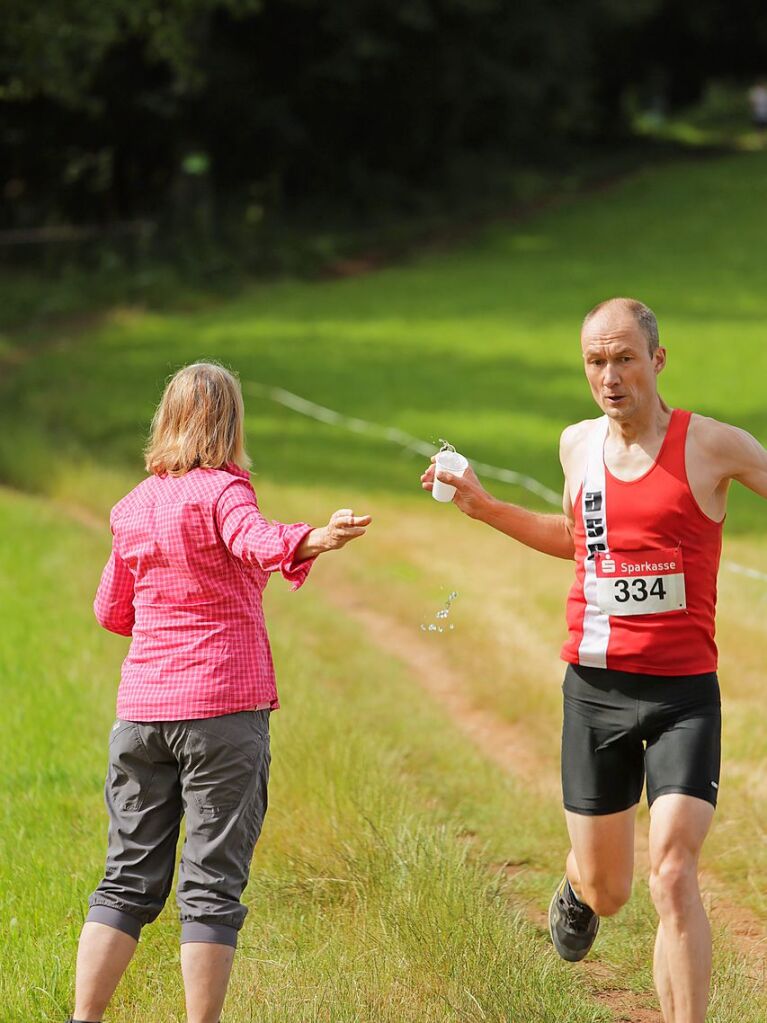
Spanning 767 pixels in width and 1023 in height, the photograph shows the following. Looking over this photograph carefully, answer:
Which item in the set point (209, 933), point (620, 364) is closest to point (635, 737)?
point (620, 364)

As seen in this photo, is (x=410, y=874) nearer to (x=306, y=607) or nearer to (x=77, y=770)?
(x=77, y=770)

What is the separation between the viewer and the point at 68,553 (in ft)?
41.6

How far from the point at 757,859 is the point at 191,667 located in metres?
3.33

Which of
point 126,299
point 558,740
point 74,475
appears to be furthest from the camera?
point 126,299

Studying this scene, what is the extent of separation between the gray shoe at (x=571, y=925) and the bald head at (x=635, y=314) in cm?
190

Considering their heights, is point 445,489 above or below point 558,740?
above

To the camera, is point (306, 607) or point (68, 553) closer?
point (306, 607)

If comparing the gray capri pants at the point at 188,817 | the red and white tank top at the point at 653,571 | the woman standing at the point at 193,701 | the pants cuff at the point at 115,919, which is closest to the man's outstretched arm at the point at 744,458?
the red and white tank top at the point at 653,571

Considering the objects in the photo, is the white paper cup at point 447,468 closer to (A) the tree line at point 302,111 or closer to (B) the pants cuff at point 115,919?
(B) the pants cuff at point 115,919

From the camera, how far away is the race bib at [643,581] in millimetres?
4938

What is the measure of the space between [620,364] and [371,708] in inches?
182

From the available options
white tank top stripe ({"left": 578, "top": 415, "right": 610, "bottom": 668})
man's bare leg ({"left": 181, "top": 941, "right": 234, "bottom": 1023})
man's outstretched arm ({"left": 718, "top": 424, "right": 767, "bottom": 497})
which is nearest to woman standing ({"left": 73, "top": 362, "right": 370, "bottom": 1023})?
man's bare leg ({"left": 181, "top": 941, "right": 234, "bottom": 1023})

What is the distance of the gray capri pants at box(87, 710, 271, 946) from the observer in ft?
15.4

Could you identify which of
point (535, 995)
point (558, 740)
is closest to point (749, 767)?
point (558, 740)
